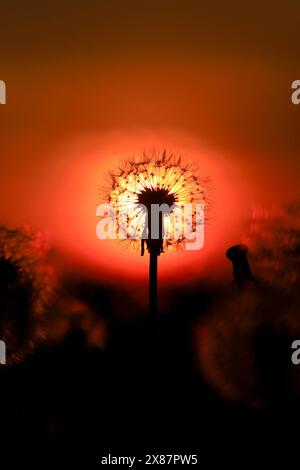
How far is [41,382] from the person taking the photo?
1758 mm

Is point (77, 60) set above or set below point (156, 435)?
above

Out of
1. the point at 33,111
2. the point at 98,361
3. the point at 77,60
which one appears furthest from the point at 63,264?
the point at 77,60

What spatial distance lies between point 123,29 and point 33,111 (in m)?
0.30

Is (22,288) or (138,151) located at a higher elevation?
(138,151)

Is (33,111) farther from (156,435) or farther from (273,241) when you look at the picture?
(156,435)

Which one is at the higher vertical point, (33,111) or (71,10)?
(71,10)

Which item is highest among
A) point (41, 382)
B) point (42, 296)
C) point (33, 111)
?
point (33, 111)

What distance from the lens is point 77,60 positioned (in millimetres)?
1788

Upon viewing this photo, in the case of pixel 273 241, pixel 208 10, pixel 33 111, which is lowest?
pixel 273 241

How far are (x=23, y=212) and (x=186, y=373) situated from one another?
564 mm

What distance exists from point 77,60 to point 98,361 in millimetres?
747

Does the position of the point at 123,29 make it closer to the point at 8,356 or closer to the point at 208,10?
the point at 208,10

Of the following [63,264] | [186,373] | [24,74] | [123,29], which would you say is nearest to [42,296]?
[63,264]

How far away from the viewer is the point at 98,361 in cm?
176
